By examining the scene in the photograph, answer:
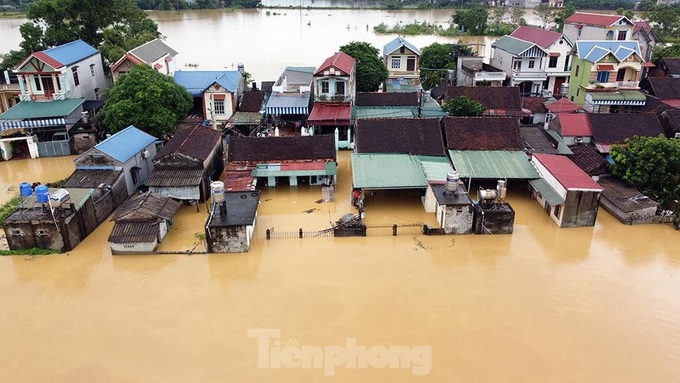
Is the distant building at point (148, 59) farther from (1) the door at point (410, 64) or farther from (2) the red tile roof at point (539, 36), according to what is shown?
(2) the red tile roof at point (539, 36)

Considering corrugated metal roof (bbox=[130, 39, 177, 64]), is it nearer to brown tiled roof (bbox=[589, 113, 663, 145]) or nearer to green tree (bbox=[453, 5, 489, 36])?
brown tiled roof (bbox=[589, 113, 663, 145])

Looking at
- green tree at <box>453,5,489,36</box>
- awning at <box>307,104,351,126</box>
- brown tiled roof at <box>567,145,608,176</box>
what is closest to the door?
awning at <box>307,104,351,126</box>

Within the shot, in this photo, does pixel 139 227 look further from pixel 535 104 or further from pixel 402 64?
pixel 402 64

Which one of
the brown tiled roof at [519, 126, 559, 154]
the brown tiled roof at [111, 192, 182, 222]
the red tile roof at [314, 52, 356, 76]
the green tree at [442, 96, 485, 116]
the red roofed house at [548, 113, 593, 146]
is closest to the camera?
the brown tiled roof at [111, 192, 182, 222]

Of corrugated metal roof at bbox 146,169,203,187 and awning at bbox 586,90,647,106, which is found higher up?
awning at bbox 586,90,647,106

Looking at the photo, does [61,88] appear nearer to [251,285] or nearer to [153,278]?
[153,278]

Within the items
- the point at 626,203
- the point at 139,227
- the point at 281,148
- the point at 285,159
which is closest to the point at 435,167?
the point at 285,159

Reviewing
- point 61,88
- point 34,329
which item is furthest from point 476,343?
point 61,88

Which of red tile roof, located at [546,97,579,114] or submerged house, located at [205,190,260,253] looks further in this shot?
red tile roof, located at [546,97,579,114]
